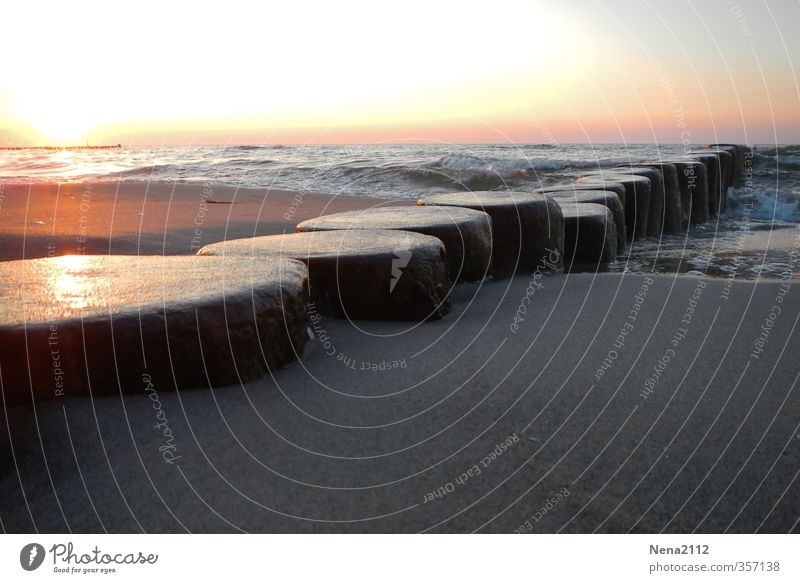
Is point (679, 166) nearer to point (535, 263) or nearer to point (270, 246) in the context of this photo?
point (535, 263)

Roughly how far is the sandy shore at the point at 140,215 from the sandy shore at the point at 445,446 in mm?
2608

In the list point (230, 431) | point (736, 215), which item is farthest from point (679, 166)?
point (230, 431)

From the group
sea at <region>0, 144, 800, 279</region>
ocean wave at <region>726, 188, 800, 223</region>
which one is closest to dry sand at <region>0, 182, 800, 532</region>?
sea at <region>0, 144, 800, 279</region>

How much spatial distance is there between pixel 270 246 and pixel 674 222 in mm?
4738

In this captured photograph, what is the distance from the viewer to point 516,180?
444 inches

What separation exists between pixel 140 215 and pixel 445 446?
469 cm

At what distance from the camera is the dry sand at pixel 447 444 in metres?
1.29

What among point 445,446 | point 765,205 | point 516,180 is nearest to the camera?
point 445,446

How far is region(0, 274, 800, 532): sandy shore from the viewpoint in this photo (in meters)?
1.29

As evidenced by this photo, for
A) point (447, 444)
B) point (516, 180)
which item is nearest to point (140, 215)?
point (447, 444)

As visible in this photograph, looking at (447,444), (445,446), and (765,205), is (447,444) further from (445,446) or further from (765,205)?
(765,205)

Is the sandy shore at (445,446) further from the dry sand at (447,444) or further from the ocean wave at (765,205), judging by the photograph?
the ocean wave at (765,205)

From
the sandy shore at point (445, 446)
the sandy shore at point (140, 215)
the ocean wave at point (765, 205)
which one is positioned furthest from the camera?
the ocean wave at point (765, 205)

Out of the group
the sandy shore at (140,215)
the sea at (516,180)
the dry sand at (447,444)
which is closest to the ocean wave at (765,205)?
the sea at (516,180)
